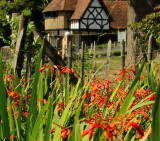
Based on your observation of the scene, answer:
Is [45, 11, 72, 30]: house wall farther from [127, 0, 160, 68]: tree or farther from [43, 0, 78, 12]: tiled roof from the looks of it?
[127, 0, 160, 68]: tree

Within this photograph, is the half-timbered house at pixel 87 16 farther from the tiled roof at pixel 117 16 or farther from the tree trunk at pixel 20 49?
the tree trunk at pixel 20 49

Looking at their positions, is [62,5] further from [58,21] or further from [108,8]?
[108,8]

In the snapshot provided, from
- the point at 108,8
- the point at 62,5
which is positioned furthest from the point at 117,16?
the point at 62,5

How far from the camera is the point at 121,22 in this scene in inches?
1684


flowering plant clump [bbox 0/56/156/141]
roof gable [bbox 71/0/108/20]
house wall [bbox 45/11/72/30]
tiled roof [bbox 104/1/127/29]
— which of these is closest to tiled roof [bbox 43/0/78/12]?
house wall [bbox 45/11/72/30]

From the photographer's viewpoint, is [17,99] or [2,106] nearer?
[2,106]

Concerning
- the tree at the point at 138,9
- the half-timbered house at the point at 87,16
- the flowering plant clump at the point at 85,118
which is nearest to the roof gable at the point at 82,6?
the half-timbered house at the point at 87,16

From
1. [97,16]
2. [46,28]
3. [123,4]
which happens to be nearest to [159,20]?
[97,16]

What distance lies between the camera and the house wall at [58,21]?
142ft

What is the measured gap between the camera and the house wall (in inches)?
1705

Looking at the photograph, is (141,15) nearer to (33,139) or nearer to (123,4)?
(33,139)

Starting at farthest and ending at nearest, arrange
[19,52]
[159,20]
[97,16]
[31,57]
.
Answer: [97,16], [159,20], [31,57], [19,52]

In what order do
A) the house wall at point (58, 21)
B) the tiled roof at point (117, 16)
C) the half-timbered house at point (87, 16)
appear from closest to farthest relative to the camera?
1. the half-timbered house at point (87, 16)
2. the tiled roof at point (117, 16)
3. the house wall at point (58, 21)

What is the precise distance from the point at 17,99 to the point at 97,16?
39164 mm
